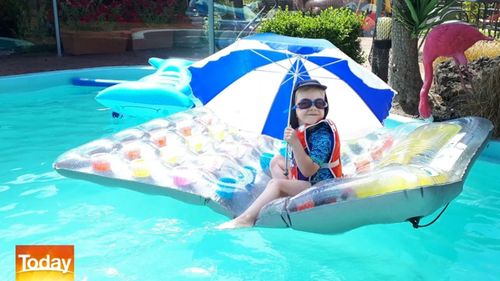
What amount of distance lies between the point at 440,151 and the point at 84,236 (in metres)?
2.62

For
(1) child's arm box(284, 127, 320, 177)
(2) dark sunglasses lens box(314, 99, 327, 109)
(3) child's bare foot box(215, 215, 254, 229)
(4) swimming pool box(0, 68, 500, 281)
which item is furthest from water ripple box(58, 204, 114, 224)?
(2) dark sunglasses lens box(314, 99, 327, 109)

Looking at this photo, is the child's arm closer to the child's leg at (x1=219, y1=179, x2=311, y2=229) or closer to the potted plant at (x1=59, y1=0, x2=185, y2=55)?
the child's leg at (x1=219, y1=179, x2=311, y2=229)

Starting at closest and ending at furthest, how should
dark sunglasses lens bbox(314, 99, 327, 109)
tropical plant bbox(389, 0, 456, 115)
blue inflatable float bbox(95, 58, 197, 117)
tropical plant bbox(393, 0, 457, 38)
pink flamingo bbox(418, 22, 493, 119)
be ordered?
dark sunglasses lens bbox(314, 99, 327, 109) < pink flamingo bbox(418, 22, 493, 119) < blue inflatable float bbox(95, 58, 197, 117) < tropical plant bbox(393, 0, 457, 38) < tropical plant bbox(389, 0, 456, 115)

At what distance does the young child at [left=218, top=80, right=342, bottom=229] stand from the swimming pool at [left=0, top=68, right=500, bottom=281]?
57cm

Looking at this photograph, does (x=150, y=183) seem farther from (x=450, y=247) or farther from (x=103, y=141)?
(x=450, y=247)

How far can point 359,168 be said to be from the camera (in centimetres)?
399

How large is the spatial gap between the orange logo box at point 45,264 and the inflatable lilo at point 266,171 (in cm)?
110

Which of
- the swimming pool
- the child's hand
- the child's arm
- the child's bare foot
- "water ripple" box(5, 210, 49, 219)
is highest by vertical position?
the child's hand

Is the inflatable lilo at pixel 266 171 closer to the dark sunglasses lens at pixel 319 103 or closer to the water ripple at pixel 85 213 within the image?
the dark sunglasses lens at pixel 319 103

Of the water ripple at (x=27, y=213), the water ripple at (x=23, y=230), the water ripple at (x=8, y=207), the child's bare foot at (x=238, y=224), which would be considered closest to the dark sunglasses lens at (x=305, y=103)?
the child's bare foot at (x=238, y=224)

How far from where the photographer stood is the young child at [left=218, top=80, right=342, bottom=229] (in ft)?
11.0

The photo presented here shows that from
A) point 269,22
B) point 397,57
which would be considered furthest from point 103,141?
point 269,22

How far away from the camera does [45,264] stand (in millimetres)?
2543

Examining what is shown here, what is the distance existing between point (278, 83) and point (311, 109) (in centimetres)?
81
